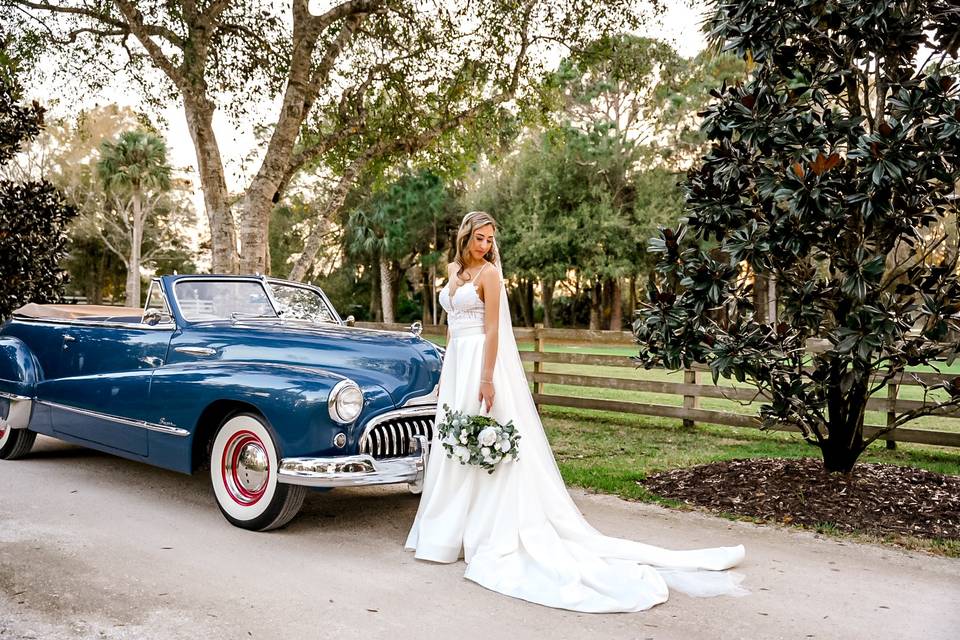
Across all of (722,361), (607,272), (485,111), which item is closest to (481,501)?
(722,361)

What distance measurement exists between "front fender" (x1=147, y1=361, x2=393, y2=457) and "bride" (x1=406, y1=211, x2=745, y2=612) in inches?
25.9

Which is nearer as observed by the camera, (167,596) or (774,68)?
(167,596)

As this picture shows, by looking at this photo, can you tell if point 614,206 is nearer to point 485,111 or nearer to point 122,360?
point 485,111

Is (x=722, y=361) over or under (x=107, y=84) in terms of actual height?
under

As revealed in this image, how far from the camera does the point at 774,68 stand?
648cm

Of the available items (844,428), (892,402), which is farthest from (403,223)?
(844,428)

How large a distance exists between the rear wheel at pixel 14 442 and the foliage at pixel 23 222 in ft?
18.6

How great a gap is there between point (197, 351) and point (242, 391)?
97 centimetres

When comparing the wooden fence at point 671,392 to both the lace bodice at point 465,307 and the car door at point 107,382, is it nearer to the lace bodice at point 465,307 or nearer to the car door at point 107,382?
the lace bodice at point 465,307

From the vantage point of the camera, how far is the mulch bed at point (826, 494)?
6.00 metres

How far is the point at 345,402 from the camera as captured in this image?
5156 mm

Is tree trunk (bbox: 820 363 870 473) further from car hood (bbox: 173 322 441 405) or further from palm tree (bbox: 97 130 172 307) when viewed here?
palm tree (bbox: 97 130 172 307)

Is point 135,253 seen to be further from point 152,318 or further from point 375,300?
point 152,318

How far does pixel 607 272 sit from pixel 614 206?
13.1ft
